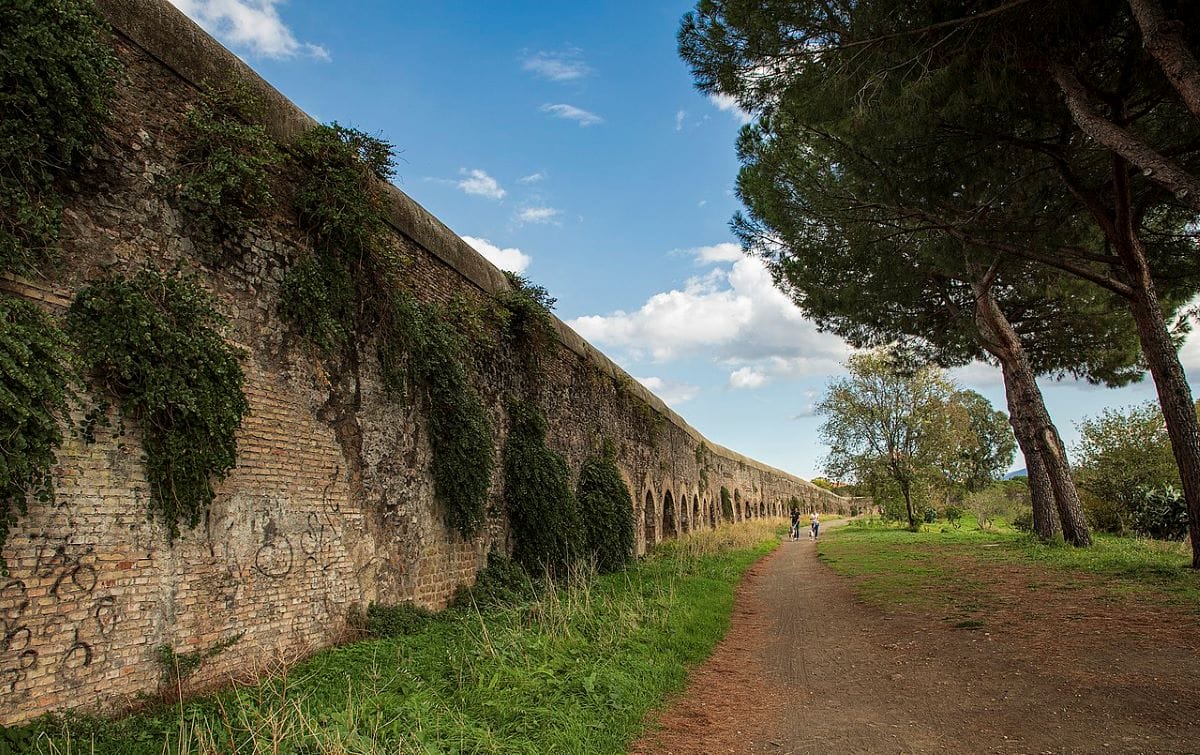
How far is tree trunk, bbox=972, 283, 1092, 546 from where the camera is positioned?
12828 millimetres

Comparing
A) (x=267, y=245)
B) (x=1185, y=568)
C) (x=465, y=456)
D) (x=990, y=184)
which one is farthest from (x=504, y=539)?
(x=1185, y=568)

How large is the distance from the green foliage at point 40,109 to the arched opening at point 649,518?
13.8 metres

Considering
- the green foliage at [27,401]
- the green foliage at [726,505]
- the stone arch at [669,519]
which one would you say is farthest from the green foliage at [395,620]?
the green foliage at [726,505]

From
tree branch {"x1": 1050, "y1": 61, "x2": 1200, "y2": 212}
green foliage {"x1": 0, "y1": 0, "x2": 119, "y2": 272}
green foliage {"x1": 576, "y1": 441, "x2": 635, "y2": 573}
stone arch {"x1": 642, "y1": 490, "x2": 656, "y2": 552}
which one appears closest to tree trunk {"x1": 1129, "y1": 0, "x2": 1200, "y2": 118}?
tree branch {"x1": 1050, "y1": 61, "x2": 1200, "y2": 212}

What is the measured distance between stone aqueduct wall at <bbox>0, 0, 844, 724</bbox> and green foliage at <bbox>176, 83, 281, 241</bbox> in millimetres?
142

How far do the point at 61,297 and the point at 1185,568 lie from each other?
12472 mm

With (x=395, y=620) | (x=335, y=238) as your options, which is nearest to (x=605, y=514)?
(x=395, y=620)

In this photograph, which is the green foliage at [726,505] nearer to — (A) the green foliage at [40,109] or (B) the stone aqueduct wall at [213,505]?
(B) the stone aqueduct wall at [213,505]

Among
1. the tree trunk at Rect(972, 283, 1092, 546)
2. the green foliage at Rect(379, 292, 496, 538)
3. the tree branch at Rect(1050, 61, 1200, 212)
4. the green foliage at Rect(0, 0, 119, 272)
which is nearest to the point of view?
the green foliage at Rect(0, 0, 119, 272)

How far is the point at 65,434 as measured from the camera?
411 centimetres

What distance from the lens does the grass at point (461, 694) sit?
12.2 ft

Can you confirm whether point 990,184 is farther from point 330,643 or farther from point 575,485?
point 330,643

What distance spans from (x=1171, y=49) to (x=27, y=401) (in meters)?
8.68

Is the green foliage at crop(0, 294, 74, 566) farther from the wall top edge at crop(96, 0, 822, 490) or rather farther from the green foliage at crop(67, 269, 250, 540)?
the wall top edge at crop(96, 0, 822, 490)
